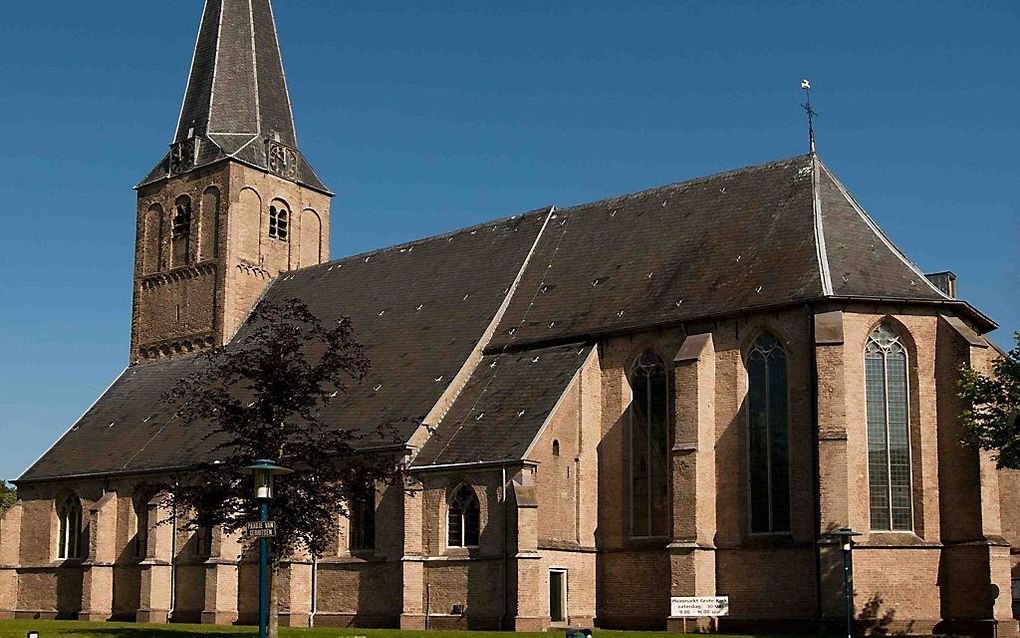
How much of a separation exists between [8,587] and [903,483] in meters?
38.4

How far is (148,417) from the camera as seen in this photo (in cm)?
5341

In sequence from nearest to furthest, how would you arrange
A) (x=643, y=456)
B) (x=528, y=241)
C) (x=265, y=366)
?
(x=265, y=366) < (x=643, y=456) < (x=528, y=241)

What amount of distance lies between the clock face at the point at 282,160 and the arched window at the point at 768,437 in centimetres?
2870

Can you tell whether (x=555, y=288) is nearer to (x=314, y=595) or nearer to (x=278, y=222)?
(x=314, y=595)

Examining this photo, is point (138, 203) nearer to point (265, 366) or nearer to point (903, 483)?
point (265, 366)

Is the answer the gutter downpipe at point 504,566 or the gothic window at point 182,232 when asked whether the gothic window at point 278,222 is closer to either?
the gothic window at point 182,232

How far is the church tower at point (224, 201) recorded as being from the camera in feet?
185

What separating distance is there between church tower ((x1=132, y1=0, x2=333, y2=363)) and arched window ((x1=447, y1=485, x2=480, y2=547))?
1961 centimetres

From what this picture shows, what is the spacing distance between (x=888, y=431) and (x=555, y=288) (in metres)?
13.2

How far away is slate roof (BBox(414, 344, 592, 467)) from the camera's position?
39000 mm

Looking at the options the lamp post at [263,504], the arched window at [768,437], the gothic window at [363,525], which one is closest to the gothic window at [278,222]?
the gothic window at [363,525]

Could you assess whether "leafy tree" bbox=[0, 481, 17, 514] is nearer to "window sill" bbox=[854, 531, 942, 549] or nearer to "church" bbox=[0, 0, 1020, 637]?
"church" bbox=[0, 0, 1020, 637]

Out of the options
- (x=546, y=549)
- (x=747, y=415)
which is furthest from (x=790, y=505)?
(x=546, y=549)

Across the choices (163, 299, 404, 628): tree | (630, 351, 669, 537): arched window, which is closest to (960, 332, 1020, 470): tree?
(630, 351, 669, 537): arched window
